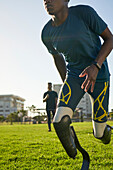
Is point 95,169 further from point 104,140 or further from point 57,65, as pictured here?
point 57,65

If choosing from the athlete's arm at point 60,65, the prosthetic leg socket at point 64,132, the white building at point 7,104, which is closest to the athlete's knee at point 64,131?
the prosthetic leg socket at point 64,132

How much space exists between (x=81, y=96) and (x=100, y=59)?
587 mm

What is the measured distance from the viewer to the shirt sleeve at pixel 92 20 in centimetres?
261

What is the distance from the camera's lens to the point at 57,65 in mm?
3271

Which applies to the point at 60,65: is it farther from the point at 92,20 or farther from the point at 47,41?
the point at 92,20

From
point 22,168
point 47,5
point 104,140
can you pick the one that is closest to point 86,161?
point 104,140

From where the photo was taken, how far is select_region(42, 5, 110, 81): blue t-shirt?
104 inches

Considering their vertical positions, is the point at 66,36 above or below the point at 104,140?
above

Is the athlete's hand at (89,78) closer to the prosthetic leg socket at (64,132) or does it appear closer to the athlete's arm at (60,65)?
the prosthetic leg socket at (64,132)

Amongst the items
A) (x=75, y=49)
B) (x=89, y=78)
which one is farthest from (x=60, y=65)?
(x=89, y=78)

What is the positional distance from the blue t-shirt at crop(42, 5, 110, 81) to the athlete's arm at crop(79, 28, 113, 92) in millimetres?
99

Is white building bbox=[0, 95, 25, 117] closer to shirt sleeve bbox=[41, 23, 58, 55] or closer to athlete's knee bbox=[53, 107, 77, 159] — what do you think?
shirt sleeve bbox=[41, 23, 58, 55]

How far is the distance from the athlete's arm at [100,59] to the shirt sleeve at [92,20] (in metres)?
0.08

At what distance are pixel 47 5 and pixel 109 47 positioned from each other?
0.94 meters
